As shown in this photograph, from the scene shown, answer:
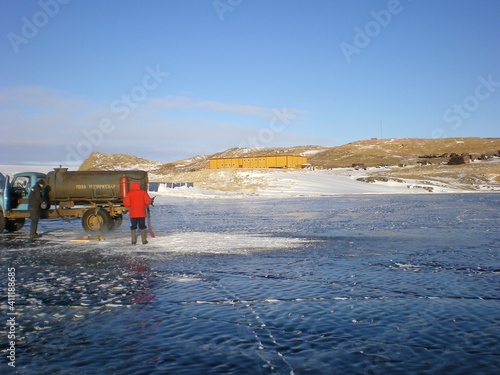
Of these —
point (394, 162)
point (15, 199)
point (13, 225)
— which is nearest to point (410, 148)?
point (394, 162)

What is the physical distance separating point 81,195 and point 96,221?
1257mm

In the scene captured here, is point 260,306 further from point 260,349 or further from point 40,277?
point 40,277

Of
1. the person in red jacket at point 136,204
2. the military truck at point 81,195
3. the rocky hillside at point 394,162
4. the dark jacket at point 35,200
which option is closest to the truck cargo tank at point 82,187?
the military truck at point 81,195

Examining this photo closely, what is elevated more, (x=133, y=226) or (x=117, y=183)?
(x=117, y=183)

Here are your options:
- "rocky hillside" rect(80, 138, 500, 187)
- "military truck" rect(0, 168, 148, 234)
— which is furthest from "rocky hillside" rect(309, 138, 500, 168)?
"military truck" rect(0, 168, 148, 234)

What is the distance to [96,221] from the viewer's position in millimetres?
20062

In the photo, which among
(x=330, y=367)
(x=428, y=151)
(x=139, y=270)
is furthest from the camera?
(x=428, y=151)

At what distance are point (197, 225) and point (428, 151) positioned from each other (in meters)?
161

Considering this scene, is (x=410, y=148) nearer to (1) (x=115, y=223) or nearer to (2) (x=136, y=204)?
(1) (x=115, y=223)

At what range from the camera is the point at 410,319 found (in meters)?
7.42

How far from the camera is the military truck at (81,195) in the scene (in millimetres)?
20000

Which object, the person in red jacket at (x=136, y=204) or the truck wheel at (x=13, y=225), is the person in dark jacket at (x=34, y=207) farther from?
the person in red jacket at (x=136, y=204)

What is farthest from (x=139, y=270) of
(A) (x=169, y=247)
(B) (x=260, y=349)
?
(B) (x=260, y=349)

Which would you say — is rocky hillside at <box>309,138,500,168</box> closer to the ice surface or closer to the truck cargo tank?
the truck cargo tank
